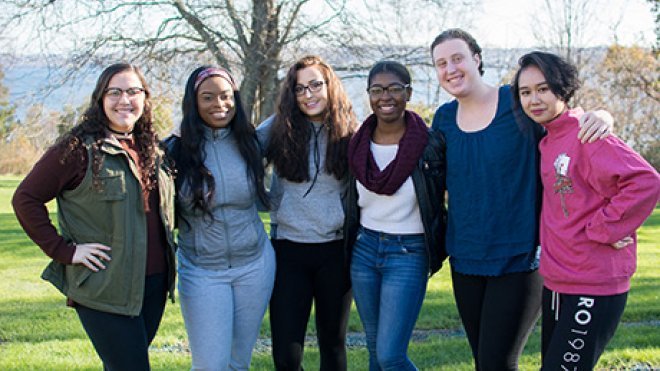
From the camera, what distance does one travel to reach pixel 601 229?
3184 millimetres

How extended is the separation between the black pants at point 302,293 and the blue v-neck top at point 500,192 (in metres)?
→ 0.87

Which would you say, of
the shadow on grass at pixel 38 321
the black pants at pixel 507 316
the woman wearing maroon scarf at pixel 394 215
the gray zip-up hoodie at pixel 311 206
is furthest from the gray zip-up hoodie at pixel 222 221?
the shadow on grass at pixel 38 321

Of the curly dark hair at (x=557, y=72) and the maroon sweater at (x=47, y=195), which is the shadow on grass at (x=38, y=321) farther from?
the curly dark hair at (x=557, y=72)

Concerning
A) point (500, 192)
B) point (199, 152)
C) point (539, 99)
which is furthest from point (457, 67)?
point (199, 152)

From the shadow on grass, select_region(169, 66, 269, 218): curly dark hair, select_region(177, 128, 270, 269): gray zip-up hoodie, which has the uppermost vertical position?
select_region(169, 66, 269, 218): curly dark hair

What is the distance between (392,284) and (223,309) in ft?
3.21

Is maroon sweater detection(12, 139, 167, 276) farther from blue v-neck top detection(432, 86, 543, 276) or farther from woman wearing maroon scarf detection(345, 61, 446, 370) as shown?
blue v-neck top detection(432, 86, 543, 276)

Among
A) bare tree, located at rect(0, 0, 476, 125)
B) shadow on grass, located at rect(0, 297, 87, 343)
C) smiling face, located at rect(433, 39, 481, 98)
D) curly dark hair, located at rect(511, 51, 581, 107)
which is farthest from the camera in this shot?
bare tree, located at rect(0, 0, 476, 125)

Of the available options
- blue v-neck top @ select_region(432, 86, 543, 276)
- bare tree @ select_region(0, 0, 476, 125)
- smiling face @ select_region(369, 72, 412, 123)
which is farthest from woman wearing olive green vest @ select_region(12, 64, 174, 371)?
bare tree @ select_region(0, 0, 476, 125)

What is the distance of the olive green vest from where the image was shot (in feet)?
11.5

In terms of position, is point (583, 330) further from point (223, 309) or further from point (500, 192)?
point (223, 309)

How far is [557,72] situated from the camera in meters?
3.45

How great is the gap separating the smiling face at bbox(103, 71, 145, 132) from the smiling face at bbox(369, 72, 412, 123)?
136cm

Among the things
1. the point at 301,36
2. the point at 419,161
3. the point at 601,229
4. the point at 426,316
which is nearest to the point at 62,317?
the point at 426,316
